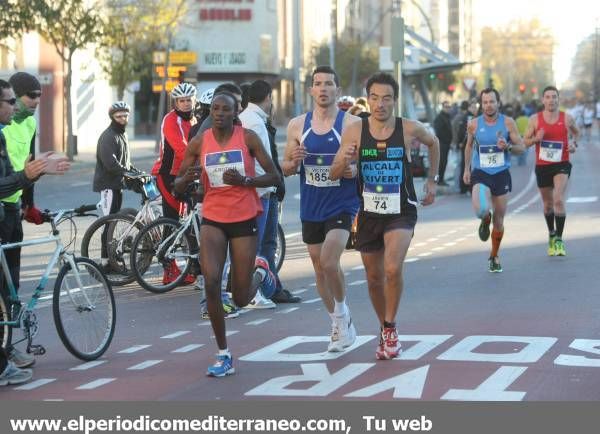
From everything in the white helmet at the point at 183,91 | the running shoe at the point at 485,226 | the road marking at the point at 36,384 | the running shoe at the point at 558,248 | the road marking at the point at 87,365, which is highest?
the white helmet at the point at 183,91

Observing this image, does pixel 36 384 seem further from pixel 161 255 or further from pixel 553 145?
pixel 553 145

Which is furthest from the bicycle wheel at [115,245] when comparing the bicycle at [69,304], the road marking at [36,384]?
the road marking at [36,384]

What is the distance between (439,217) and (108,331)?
14.8 metres

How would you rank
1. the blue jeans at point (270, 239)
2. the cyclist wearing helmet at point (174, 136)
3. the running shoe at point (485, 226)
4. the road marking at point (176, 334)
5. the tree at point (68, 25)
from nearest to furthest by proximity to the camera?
the road marking at point (176, 334) < the blue jeans at point (270, 239) < the cyclist wearing helmet at point (174, 136) < the running shoe at point (485, 226) < the tree at point (68, 25)

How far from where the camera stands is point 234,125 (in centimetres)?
975

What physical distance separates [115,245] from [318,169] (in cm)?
458

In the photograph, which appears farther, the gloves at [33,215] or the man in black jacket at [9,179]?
the gloves at [33,215]

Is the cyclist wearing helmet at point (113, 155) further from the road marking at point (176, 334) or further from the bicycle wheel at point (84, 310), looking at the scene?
the bicycle wheel at point (84, 310)

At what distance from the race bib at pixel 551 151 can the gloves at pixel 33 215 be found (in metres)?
8.40

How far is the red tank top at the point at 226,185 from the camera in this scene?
9312 mm

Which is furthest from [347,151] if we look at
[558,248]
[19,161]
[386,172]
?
[558,248]

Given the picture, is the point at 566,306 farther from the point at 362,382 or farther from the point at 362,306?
the point at 362,382

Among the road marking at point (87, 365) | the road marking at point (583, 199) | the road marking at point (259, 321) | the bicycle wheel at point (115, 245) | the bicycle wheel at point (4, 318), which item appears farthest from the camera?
the road marking at point (583, 199)

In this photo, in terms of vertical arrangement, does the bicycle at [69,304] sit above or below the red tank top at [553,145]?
below
